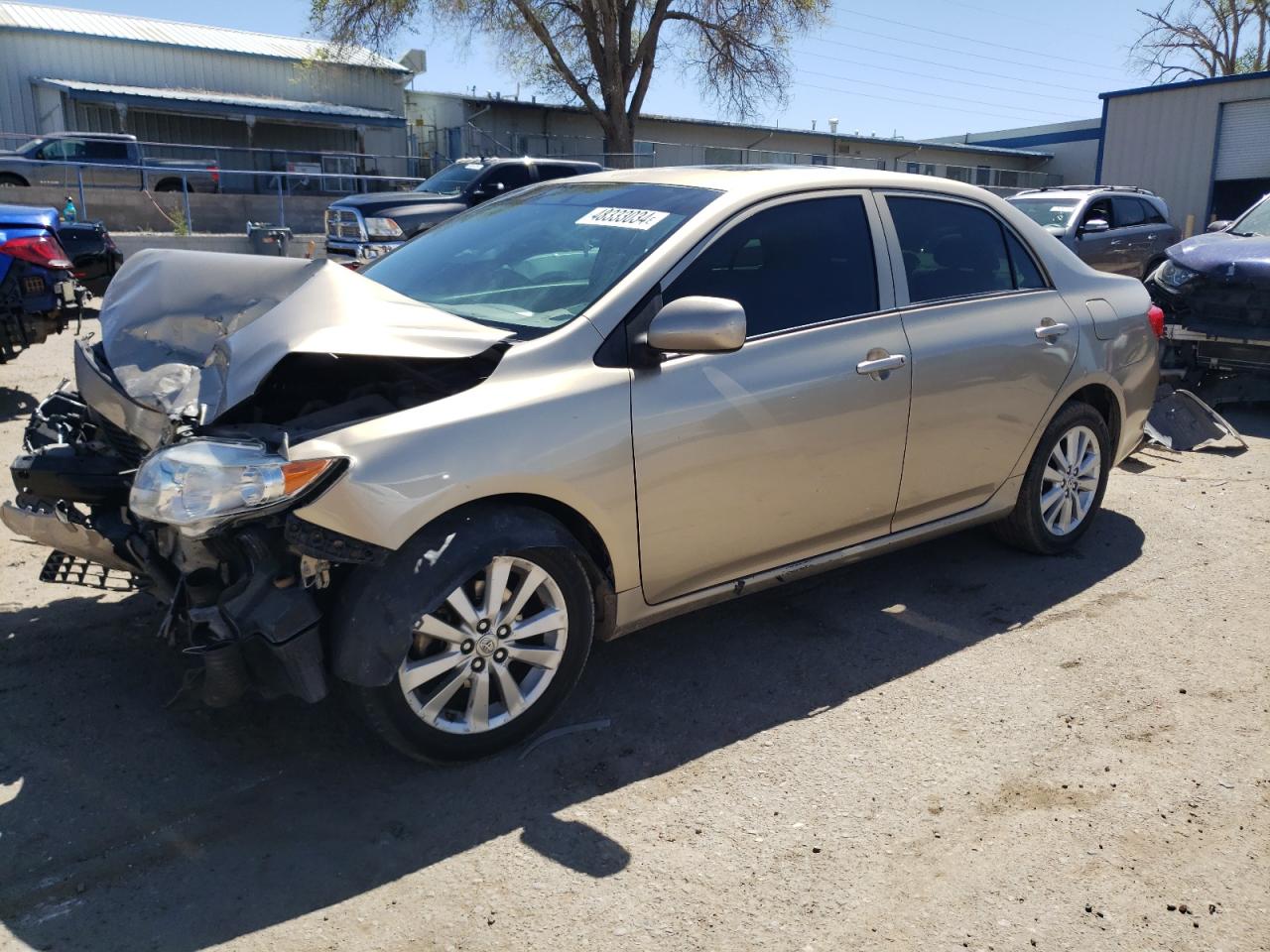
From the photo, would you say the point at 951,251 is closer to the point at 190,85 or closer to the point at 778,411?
the point at 778,411

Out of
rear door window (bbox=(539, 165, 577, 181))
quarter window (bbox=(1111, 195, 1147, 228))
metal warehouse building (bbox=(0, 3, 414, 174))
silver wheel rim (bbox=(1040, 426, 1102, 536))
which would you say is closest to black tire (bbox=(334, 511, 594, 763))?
silver wheel rim (bbox=(1040, 426, 1102, 536))

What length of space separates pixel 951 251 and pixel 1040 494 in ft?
4.22

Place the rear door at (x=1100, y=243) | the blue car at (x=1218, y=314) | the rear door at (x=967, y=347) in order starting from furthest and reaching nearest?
the rear door at (x=1100, y=243) < the blue car at (x=1218, y=314) < the rear door at (x=967, y=347)

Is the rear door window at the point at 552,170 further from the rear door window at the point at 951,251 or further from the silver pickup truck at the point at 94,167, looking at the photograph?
the rear door window at the point at 951,251

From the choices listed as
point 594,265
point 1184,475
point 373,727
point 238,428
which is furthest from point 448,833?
point 1184,475

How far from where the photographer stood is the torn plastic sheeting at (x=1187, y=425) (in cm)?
752

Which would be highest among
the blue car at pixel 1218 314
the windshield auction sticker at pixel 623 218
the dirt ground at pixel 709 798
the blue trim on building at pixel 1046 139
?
the blue trim on building at pixel 1046 139

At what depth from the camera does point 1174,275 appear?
9.14m

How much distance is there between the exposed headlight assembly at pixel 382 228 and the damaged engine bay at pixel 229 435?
10.7 metres

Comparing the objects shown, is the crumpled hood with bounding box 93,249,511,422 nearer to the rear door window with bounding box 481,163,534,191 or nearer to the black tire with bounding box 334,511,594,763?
the black tire with bounding box 334,511,594,763

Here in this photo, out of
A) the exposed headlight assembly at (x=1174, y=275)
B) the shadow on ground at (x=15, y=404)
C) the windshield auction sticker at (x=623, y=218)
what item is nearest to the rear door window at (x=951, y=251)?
the windshield auction sticker at (x=623, y=218)

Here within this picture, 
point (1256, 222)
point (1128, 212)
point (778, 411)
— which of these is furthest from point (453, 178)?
point (778, 411)

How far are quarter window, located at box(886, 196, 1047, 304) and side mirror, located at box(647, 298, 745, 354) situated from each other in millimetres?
1286

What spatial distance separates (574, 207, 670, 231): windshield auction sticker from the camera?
3852 millimetres
